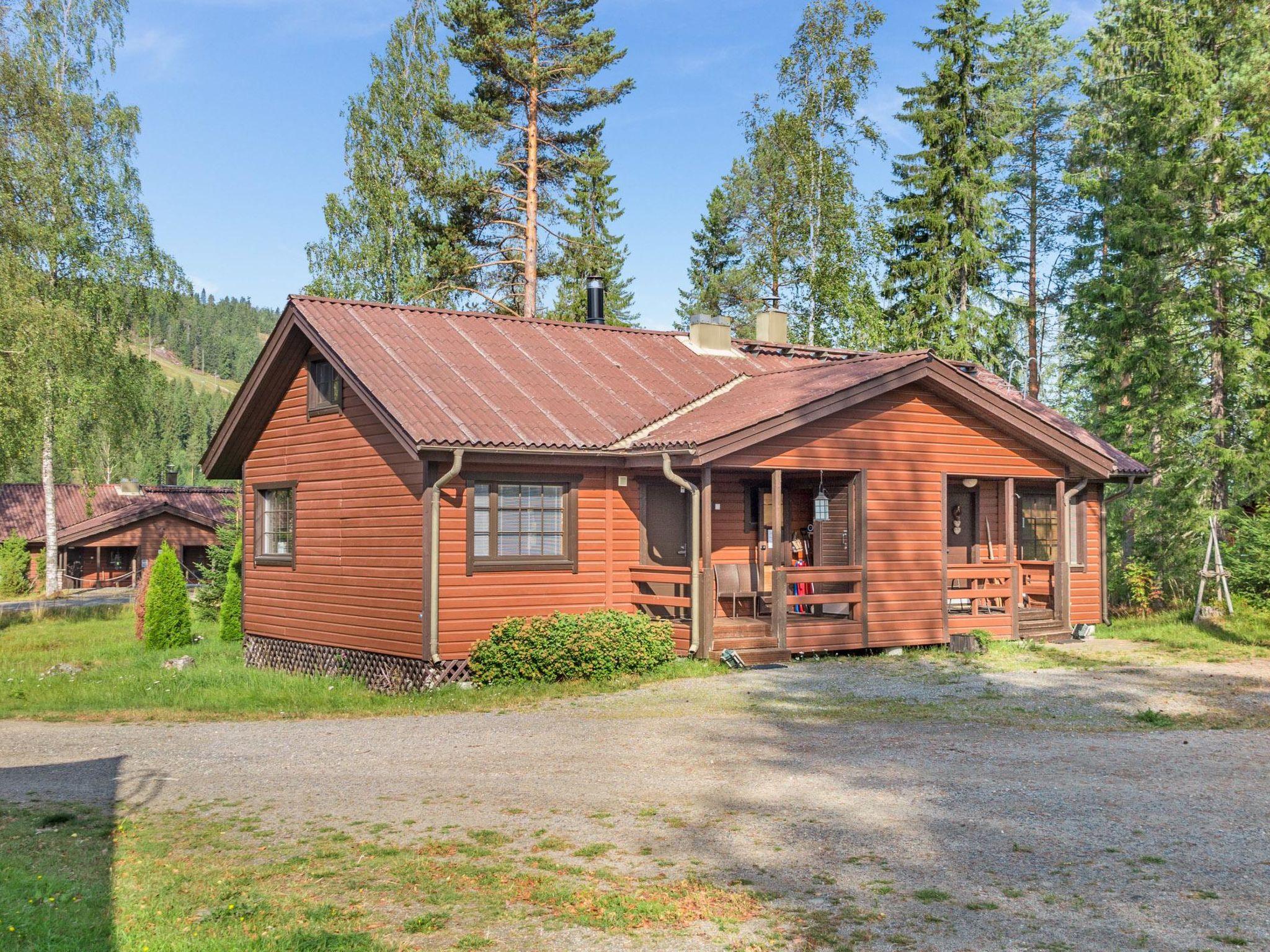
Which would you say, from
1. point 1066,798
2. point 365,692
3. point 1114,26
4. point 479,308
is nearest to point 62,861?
point 1066,798

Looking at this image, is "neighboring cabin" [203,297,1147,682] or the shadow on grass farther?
"neighboring cabin" [203,297,1147,682]

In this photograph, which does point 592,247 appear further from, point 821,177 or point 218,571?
point 218,571

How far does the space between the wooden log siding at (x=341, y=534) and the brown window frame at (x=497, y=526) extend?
69cm

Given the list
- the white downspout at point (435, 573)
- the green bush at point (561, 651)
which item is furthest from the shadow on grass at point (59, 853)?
the green bush at point (561, 651)

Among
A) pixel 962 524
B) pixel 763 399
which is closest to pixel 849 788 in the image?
pixel 763 399

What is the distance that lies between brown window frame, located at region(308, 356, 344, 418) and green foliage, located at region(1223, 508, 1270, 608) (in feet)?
53.0

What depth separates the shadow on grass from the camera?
547cm

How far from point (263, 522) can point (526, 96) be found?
1699 cm

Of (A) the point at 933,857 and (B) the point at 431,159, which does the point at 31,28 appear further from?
(A) the point at 933,857

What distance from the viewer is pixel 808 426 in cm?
1686

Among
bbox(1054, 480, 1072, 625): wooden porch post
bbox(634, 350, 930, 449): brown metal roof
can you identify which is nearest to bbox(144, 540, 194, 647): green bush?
bbox(634, 350, 930, 449): brown metal roof

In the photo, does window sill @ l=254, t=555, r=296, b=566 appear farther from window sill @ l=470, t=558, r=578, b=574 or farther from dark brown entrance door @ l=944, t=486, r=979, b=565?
dark brown entrance door @ l=944, t=486, r=979, b=565

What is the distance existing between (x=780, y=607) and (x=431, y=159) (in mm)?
20856

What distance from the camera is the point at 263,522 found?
19766 millimetres
